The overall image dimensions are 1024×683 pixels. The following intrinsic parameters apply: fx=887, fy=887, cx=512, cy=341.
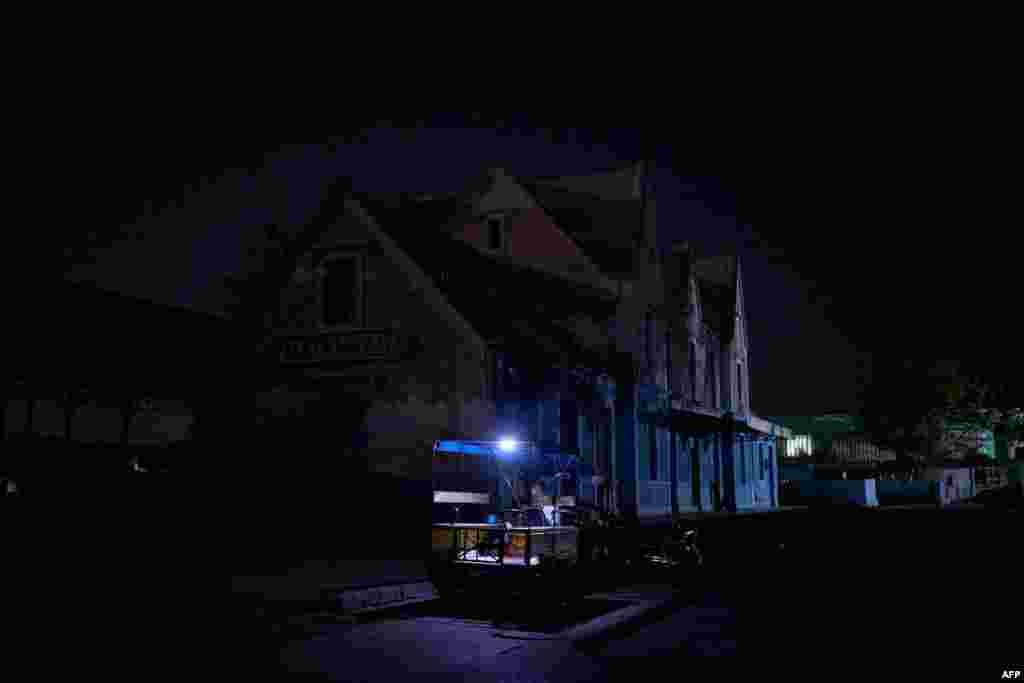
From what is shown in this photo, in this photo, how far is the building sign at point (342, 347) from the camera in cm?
2005

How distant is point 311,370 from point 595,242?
32.4 feet

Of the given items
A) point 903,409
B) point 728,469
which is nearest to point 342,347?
point 728,469

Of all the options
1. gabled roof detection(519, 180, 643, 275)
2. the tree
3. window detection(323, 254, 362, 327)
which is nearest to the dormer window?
window detection(323, 254, 362, 327)

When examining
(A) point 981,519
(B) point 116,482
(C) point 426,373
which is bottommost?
(A) point 981,519

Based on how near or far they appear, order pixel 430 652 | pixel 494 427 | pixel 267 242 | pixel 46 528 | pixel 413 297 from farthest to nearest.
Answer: pixel 267 242, pixel 413 297, pixel 494 427, pixel 46 528, pixel 430 652

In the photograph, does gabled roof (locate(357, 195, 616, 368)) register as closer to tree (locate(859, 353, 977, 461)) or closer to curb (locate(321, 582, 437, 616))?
curb (locate(321, 582, 437, 616))

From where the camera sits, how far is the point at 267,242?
22906mm

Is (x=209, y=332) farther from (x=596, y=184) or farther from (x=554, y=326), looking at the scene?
(x=596, y=184)

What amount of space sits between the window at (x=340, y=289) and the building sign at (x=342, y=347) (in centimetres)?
50

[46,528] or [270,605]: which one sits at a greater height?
[46,528]

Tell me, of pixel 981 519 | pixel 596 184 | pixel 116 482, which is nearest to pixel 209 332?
pixel 116 482

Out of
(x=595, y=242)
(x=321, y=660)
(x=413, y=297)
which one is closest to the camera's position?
(x=321, y=660)

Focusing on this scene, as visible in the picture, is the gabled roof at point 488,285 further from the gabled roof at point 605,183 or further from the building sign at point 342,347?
the gabled roof at point 605,183

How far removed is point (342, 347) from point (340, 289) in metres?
1.58
